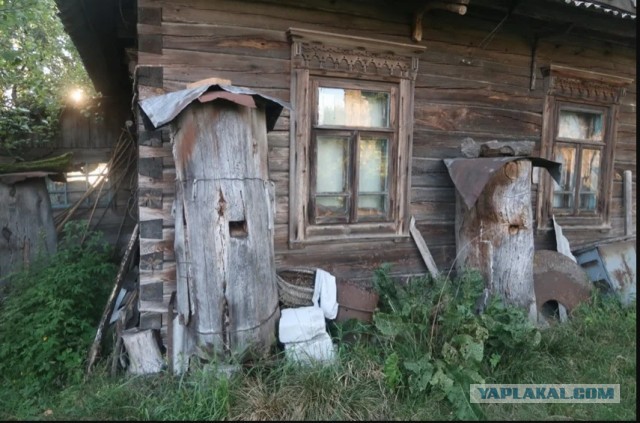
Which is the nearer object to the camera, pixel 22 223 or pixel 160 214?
pixel 160 214

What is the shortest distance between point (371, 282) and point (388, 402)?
53.9 inches

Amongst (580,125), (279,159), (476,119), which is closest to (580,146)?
(580,125)

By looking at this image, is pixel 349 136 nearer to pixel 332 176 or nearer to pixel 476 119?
pixel 332 176

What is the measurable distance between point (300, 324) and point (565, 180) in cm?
399

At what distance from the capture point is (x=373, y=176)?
391 centimetres

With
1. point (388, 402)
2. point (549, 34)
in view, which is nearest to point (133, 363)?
point (388, 402)

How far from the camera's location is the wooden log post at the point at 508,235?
350cm

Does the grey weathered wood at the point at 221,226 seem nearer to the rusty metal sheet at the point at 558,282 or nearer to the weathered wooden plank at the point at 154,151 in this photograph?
the weathered wooden plank at the point at 154,151

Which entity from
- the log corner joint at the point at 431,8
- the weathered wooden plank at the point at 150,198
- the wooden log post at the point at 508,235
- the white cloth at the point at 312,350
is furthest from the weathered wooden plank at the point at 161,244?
the log corner joint at the point at 431,8

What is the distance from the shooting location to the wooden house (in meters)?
3.20

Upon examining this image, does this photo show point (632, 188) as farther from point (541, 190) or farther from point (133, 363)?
point (133, 363)

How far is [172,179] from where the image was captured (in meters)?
3.23

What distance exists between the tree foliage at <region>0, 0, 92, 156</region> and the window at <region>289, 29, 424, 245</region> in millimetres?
3835

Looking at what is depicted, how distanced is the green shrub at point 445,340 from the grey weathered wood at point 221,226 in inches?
39.8
